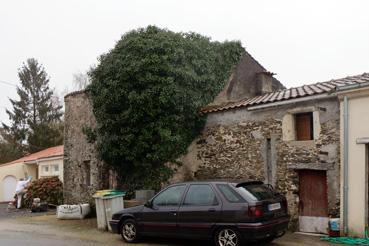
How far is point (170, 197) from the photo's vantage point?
393 inches

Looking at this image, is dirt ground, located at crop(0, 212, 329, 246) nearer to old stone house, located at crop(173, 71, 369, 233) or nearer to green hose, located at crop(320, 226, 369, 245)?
green hose, located at crop(320, 226, 369, 245)

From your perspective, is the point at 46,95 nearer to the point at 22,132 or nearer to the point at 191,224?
the point at 22,132

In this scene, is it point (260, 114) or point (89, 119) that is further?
point (89, 119)

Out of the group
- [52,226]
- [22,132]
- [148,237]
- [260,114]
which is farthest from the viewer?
[22,132]

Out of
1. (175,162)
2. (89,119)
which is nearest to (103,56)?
(89,119)

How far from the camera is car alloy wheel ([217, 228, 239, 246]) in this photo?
8.67 metres

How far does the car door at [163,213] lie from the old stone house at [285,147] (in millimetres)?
3454

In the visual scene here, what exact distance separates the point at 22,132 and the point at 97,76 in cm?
2854

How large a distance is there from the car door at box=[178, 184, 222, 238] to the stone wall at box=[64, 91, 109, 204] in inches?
296

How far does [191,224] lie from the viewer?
934 centimetres

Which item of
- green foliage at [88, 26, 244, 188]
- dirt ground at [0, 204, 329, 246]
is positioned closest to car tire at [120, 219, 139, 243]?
dirt ground at [0, 204, 329, 246]

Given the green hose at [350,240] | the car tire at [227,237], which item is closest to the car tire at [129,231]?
the car tire at [227,237]

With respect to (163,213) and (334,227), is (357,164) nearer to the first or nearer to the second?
(334,227)

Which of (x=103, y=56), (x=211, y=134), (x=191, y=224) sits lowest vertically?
(x=191, y=224)
